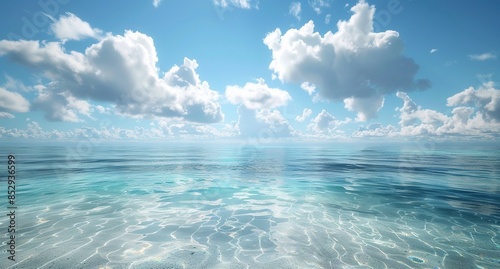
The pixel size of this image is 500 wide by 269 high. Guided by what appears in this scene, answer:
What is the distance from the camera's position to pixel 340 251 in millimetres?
8102

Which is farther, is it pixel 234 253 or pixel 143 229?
pixel 143 229

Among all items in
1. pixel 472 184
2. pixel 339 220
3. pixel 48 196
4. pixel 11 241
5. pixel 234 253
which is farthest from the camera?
pixel 472 184

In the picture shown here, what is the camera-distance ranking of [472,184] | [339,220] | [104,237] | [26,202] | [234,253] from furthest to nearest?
1. [472,184]
2. [26,202]
3. [339,220]
4. [104,237]
5. [234,253]

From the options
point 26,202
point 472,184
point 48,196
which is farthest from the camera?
point 472,184

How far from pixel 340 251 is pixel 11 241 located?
12448mm

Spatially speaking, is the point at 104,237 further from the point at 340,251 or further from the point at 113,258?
the point at 340,251

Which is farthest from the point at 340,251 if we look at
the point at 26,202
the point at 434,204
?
the point at 26,202

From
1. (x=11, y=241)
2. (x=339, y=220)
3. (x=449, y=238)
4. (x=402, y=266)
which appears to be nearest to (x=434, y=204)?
(x=449, y=238)

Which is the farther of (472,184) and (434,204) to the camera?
(472,184)

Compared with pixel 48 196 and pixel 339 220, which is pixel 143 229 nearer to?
pixel 339 220

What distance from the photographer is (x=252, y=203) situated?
49.0ft

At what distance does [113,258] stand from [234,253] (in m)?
4.00

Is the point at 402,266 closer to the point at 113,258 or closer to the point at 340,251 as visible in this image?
the point at 340,251

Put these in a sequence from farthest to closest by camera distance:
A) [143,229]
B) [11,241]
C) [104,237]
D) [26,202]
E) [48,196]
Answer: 1. [48,196]
2. [26,202]
3. [143,229]
4. [104,237]
5. [11,241]
